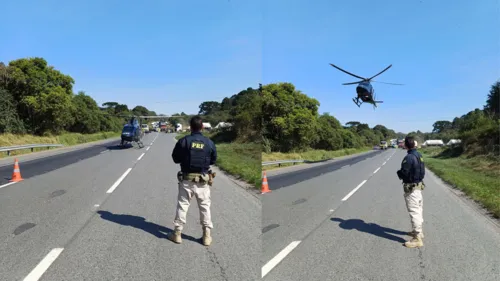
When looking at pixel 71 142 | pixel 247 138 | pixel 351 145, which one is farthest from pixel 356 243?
pixel 351 145

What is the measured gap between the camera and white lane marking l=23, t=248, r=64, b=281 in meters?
4.27

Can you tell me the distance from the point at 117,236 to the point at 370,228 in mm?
4653

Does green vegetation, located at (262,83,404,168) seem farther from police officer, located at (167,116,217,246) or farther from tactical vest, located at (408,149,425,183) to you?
police officer, located at (167,116,217,246)

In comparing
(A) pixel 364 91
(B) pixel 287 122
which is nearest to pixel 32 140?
(B) pixel 287 122

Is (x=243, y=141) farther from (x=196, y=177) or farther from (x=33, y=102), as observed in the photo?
(x=196, y=177)

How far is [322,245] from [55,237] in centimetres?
410

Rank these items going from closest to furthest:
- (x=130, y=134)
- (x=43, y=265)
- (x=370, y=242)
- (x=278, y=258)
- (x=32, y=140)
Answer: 1. (x=43, y=265)
2. (x=278, y=258)
3. (x=370, y=242)
4. (x=130, y=134)
5. (x=32, y=140)

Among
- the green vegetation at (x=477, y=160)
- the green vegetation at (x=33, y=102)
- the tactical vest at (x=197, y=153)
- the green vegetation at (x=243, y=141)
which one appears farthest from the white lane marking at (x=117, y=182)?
the green vegetation at (x=33, y=102)

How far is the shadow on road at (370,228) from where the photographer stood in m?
6.82

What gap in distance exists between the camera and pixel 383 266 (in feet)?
16.8

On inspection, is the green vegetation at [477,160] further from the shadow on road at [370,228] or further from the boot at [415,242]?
the boot at [415,242]

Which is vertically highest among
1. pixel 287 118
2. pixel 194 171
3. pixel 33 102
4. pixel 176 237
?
pixel 33 102

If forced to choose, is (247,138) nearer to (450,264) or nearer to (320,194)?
(320,194)

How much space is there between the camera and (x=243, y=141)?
35156mm
